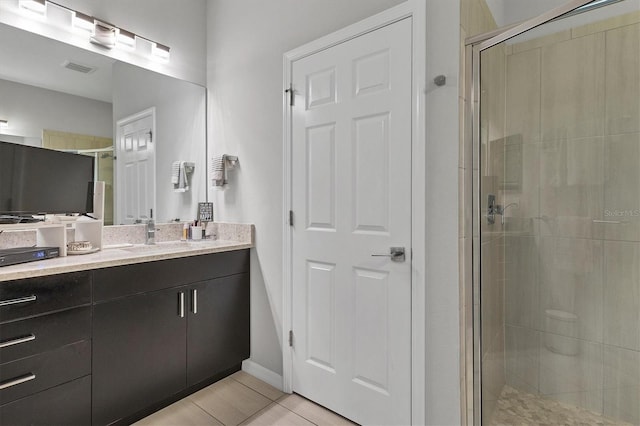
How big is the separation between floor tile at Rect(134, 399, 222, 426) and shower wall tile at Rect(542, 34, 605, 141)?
2.30 m

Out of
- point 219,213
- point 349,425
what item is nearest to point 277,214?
point 219,213

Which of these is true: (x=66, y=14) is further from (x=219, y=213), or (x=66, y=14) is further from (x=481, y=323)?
(x=481, y=323)

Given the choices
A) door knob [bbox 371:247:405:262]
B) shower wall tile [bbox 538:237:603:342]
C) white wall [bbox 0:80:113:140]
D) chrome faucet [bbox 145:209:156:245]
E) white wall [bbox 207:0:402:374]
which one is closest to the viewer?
shower wall tile [bbox 538:237:603:342]

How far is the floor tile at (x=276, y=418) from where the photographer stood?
1.87m

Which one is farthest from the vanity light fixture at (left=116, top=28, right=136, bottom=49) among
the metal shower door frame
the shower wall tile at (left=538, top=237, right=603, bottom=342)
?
the shower wall tile at (left=538, top=237, right=603, bottom=342)

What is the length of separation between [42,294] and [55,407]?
0.53 metres

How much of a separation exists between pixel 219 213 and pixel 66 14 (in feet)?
5.24

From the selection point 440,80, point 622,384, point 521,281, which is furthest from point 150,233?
point 622,384

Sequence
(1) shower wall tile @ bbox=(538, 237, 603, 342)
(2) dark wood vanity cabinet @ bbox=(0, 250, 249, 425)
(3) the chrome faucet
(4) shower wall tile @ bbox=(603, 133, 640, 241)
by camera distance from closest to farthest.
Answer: (4) shower wall tile @ bbox=(603, 133, 640, 241) < (1) shower wall tile @ bbox=(538, 237, 603, 342) < (2) dark wood vanity cabinet @ bbox=(0, 250, 249, 425) < (3) the chrome faucet

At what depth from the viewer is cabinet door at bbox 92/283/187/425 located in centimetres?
168

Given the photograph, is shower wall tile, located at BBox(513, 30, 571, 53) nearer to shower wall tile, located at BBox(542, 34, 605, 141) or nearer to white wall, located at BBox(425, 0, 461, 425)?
shower wall tile, located at BBox(542, 34, 605, 141)

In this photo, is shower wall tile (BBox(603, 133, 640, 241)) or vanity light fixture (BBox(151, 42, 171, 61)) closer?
shower wall tile (BBox(603, 133, 640, 241))

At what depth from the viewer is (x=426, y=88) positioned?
1580 mm

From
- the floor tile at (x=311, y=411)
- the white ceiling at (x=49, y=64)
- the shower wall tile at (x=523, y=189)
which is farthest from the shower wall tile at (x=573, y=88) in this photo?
the white ceiling at (x=49, y=64)
